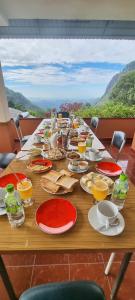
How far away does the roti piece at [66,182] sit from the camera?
36.6 inches

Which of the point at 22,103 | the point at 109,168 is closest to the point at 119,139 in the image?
the point at 109,168

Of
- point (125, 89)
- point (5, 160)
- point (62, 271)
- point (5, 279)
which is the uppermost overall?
point (125, 89)

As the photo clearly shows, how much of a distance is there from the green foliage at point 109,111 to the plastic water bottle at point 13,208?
11.2 feet

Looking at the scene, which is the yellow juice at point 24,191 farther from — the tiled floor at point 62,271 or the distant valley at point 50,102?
the distant valley at point 50,102

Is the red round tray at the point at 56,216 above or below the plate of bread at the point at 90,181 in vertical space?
below

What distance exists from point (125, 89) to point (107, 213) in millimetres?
4128

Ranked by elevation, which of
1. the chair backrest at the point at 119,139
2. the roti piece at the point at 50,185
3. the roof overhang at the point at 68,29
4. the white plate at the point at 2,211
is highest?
the roof overhang at the point at 68,29

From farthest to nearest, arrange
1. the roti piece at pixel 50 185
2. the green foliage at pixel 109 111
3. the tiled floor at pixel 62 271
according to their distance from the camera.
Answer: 1. the green foliage at pixel 109 111
2. the tiled floor at pixel 62 271
3. the roti piece at pixel 50 185

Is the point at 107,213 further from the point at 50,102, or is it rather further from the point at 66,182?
the point at 50,102

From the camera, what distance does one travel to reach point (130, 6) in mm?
2523

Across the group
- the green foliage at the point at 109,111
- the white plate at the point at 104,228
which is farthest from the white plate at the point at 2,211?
the green foliage at the point at 109,111

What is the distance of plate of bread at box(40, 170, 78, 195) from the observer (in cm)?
92

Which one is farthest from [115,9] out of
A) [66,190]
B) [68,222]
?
[68,222]

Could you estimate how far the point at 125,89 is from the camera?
163 inches
